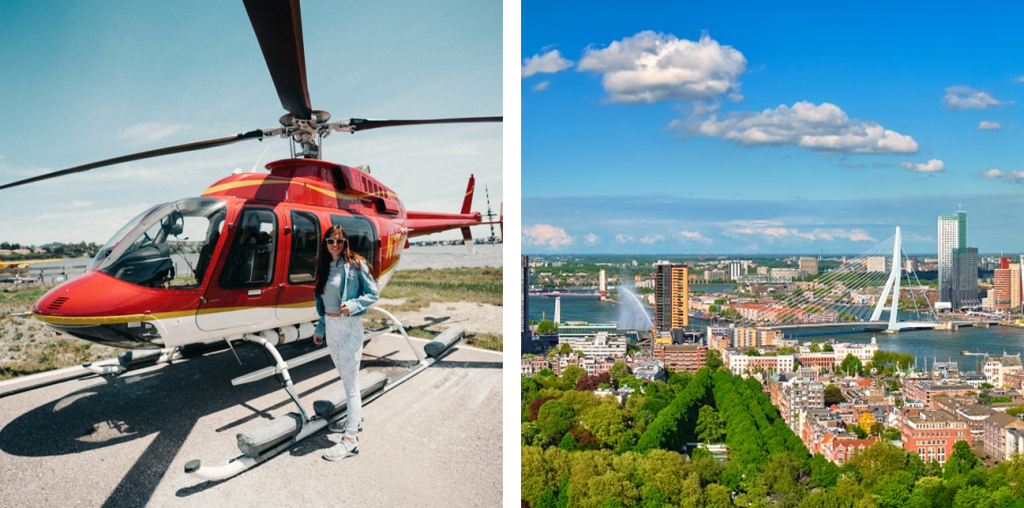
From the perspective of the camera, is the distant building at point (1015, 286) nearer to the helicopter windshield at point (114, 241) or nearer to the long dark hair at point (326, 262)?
the long dark hair at point (326, 262)

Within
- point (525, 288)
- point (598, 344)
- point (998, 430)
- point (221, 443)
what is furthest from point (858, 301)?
point (221, 443)

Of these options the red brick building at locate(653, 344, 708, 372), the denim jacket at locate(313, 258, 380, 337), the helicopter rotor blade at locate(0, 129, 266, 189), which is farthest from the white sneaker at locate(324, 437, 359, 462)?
the red brick building at locate(653, 344, 708, 372)

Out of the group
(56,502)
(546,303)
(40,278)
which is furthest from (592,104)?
(56,502)

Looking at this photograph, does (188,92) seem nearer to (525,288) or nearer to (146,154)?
(146,154)

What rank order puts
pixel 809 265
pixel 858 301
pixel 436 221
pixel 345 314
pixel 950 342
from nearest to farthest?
pixel 345 314 → pixel 950 342 → pixel 858 301 → pixel 809 265 → pixel 436 221

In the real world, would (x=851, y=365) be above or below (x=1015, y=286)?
below
